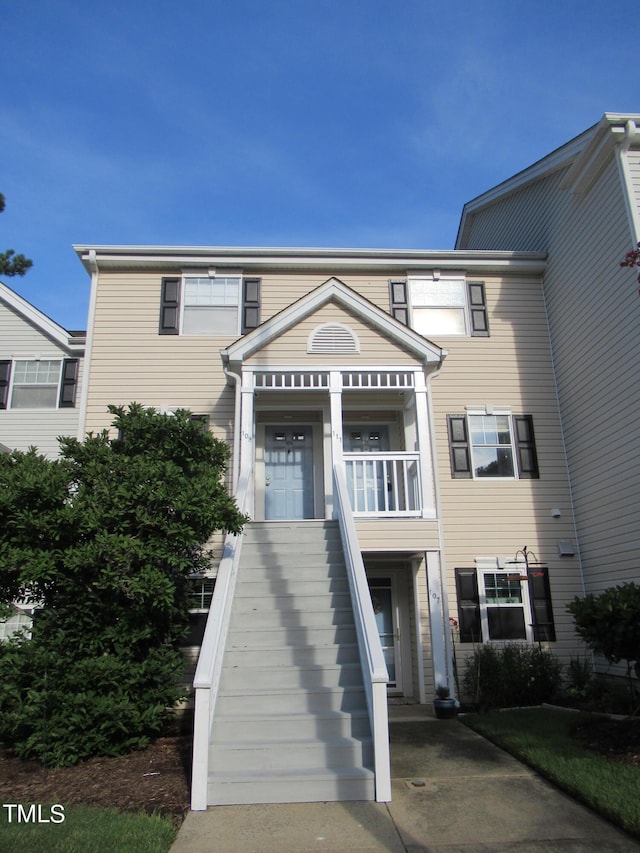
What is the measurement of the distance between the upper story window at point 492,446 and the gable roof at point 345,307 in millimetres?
1690

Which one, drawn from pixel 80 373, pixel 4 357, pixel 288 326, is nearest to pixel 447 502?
pixel 288 326

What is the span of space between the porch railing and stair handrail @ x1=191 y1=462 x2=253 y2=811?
2.36 metres

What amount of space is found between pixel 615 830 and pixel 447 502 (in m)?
6.54

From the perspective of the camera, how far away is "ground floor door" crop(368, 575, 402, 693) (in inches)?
405

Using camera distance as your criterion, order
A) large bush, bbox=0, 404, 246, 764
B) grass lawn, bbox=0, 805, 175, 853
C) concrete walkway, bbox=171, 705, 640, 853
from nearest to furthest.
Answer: grass lawn, bbox=0, 805, 175, 853, concrete walkway, bbox=171, 705, 640, 853, large bush, bbox=0, 404, 246, 764

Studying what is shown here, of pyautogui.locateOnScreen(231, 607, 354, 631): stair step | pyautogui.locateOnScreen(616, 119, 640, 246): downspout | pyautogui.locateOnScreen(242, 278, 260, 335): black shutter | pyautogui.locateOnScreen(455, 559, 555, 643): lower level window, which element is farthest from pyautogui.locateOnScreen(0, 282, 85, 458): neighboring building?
pyautogui.locateOnScreen(616, 119, 640, 246): downspout

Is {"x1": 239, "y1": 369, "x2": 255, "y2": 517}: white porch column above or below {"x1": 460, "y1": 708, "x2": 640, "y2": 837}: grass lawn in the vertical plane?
above

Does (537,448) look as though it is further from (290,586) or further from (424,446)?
(290,586)

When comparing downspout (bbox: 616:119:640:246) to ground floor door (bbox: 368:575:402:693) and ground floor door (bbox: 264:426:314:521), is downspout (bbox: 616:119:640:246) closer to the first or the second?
ground floor door (bbox: 264:426:314:521)

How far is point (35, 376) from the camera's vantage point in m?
12.4

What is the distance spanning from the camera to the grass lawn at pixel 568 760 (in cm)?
470

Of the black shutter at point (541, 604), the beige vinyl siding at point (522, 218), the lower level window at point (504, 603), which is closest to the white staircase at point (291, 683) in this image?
the lower level window at point (504, 603)

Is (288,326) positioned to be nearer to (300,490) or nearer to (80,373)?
(300,490)

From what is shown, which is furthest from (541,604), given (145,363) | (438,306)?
(145,363)
